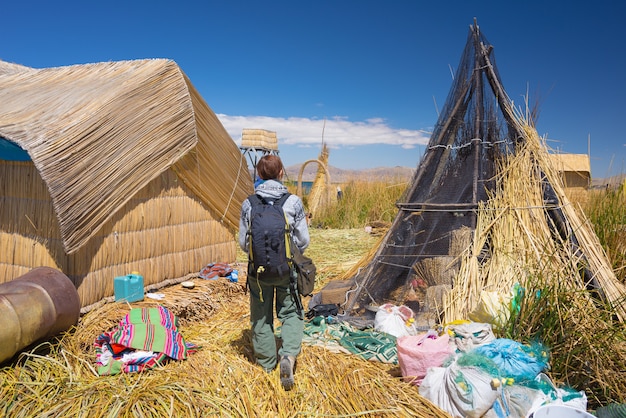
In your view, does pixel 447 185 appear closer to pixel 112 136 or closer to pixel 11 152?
pixel 112 136

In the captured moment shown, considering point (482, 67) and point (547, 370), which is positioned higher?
point (482, 67)

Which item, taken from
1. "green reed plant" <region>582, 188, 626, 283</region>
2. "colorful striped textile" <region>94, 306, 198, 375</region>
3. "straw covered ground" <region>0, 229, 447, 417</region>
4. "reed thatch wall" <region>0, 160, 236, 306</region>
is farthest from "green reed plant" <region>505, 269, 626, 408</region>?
"reed thatch wall" <region>0, 160, 236, 306</region>

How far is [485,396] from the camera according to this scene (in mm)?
2461

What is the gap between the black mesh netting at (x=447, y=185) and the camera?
14.0 feet

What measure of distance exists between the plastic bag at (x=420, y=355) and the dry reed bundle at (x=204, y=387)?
0.29 ft

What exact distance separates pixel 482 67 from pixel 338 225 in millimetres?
6875

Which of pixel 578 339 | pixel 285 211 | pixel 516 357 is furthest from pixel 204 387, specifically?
pixel 578 339

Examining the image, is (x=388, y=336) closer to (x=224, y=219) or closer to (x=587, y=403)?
(x=587, y=403)

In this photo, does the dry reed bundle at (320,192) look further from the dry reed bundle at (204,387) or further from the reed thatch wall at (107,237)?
the dry reed bundle at (204,387)

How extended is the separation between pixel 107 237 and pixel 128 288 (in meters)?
0.47

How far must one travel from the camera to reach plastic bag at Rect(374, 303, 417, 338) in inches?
146

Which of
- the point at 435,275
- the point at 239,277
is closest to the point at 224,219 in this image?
the point at 239,277

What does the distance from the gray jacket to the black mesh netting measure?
4.67ft

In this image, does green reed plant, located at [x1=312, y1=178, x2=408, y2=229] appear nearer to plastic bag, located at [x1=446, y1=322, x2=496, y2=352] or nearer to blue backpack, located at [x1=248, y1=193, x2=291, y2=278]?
plastic bag, located at [x1=446, y1=322, x2=496, y2=352]
